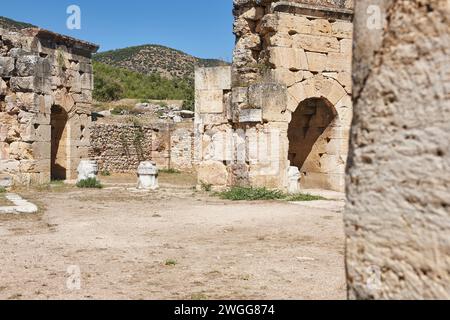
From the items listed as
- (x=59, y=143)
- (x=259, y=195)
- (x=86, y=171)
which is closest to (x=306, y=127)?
(x=259, y=195)

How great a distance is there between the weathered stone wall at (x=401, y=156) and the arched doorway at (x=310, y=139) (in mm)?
11916

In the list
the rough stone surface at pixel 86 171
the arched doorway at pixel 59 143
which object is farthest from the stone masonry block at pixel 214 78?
the arched doorway at pixel 59 143

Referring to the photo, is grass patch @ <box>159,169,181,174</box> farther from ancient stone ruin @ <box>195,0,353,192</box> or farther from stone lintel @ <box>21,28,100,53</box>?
ancient stone ruin @ <box>195,0,353,192</box>

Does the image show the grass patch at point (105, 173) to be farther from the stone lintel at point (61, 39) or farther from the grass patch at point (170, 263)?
the grass patch at point (170, 263)

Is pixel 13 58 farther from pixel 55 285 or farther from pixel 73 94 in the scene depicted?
pixel 55 285

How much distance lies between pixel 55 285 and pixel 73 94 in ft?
47.9

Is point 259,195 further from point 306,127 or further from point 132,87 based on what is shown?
point 132,87

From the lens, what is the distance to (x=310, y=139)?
14586 millimetres

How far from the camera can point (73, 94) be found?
18.5 metres

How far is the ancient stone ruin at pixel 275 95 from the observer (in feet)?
41.5

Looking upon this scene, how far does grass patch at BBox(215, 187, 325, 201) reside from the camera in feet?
38.7

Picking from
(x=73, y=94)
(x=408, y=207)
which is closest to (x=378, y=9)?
(x=408, y=207)

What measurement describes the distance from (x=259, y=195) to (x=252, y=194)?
0.15 metres

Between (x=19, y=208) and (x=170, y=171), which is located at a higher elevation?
(x=170, y=171)
